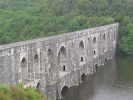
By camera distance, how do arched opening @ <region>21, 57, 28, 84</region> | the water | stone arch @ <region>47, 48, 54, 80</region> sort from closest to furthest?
arched opening @ <region>21, 57, 28, 84</region> < stone arch @ <region>47, 48, 54, 80</region> < the water

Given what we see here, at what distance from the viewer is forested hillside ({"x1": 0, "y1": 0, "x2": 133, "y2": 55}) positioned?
7263cm

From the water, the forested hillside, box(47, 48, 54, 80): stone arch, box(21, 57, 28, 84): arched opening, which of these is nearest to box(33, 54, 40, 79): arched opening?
box(21, 57, 28, 84): arched opening

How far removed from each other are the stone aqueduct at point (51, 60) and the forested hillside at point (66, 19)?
56.0ft

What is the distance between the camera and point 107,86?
147ft

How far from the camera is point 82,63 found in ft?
167

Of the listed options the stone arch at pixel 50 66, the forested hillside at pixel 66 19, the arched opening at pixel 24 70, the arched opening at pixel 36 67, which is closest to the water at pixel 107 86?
the stone arch at pixel 50 66

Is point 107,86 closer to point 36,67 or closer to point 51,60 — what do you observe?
point 51,60

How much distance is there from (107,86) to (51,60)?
957 cm

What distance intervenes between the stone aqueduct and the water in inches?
50.2

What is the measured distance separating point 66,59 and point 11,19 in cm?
3974

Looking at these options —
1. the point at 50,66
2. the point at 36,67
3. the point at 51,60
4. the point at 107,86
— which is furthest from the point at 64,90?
the point at 36,67

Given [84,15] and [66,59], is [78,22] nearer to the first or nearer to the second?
A: [84,15]

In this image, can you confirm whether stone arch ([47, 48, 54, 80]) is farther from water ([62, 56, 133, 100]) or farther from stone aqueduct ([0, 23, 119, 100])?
water ([62, 56, 133, 100])

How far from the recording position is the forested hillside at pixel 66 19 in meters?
72.6
